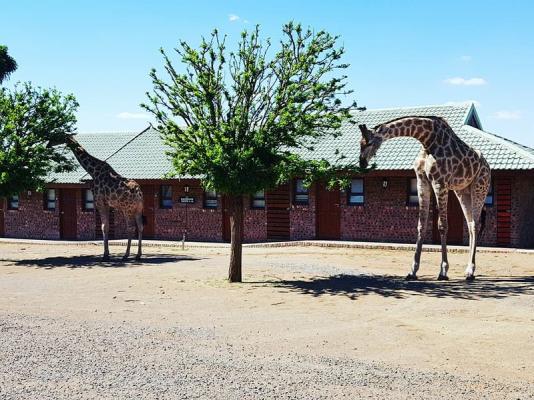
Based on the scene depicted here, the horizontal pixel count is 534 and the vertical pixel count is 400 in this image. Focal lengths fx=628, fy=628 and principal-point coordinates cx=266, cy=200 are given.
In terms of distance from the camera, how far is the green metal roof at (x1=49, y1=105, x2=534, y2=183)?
63.6 feet

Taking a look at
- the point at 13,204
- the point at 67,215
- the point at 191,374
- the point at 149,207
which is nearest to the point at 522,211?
the point at 149,207

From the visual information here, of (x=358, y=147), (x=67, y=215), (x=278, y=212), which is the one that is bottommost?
(x=67, y=215)

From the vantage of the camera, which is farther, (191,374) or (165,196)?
(165,196)

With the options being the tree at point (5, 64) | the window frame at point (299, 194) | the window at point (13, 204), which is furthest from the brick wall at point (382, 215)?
the tree at point (5, 64)

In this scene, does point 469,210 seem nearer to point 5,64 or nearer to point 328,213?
point 328,213

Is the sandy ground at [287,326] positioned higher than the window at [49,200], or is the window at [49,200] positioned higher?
the window at [49,200]

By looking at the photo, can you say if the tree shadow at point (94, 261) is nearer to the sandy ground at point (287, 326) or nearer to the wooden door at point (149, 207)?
the sandy ground at point (287, 326)

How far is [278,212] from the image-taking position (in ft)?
74.9

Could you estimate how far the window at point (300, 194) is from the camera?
22422mm

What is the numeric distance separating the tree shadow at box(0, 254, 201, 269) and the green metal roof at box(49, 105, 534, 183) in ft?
11.5

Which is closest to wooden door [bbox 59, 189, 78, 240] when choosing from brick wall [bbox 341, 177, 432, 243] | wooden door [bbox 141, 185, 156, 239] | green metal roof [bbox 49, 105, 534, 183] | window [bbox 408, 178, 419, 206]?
green metal roof [bbox 49, 105, 534, 183]

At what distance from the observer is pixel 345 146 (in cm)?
2255

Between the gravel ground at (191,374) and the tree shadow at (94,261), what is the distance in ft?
27.9

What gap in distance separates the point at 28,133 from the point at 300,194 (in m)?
9.46
